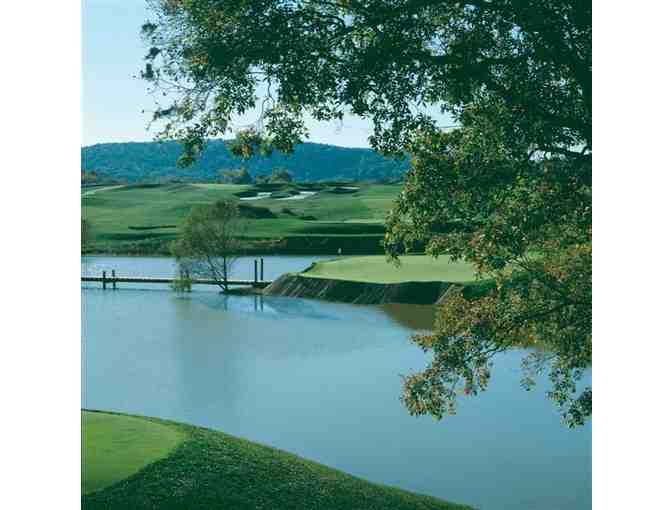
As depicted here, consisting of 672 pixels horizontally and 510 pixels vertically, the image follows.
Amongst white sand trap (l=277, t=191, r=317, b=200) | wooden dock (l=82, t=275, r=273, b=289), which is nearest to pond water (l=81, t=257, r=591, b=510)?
wooden dock (l=82, t=275, r=273, b=289)

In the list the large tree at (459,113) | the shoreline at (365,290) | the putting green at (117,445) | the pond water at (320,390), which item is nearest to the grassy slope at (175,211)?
the pond water at (320,390)

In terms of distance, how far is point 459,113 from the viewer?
17.0 ft

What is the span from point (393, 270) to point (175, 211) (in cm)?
141

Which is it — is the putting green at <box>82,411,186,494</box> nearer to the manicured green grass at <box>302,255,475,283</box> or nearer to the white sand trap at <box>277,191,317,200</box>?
the manicured green grass at <box>302,255,475,283</box>

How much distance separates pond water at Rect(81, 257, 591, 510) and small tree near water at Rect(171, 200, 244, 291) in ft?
0.37

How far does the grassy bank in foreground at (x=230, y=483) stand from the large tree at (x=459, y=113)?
2.18 ft

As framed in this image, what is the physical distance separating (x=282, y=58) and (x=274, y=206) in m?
1.16

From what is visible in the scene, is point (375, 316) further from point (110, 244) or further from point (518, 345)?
point (110, 244)

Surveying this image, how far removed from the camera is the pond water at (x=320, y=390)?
5.32m

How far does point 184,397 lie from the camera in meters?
5.73

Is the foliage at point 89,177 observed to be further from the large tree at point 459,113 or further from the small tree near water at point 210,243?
the large tree at point 459,113

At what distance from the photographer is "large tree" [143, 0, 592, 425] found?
16.4 feet
